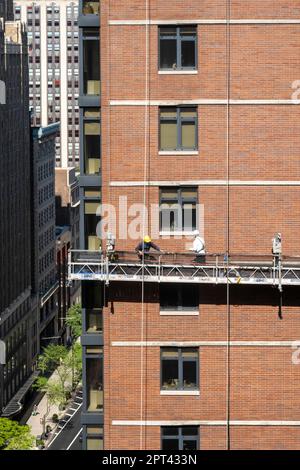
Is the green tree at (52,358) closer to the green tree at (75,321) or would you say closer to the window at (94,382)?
the green tree at (75,321)

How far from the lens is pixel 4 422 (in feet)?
423

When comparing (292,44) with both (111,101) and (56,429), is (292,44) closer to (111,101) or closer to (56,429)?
(111,101)

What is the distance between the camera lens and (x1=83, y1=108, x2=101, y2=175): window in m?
37.0

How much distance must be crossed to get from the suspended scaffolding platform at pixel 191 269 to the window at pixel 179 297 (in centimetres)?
80

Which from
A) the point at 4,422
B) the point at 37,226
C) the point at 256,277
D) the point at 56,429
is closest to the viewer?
the point at 256,277

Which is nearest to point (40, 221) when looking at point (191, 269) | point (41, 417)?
point (41, 417)

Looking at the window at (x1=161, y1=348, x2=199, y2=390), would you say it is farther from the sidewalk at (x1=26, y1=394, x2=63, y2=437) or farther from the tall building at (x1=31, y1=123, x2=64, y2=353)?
the tall building at (x1=31, y1=123, x2=64, y2=353)

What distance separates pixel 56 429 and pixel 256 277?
121 m

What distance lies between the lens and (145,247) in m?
36.4

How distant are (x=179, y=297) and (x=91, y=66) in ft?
25.2

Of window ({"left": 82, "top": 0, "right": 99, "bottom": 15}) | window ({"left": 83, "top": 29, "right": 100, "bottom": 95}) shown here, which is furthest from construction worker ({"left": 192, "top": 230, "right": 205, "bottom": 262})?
window ({"left": 82, "top": 0, "right": 99, "bottom": 15})

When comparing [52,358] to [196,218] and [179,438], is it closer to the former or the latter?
[179,438]

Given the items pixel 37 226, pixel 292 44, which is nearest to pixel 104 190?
pixel 292 44

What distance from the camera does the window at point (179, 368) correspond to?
37094 millimetres
